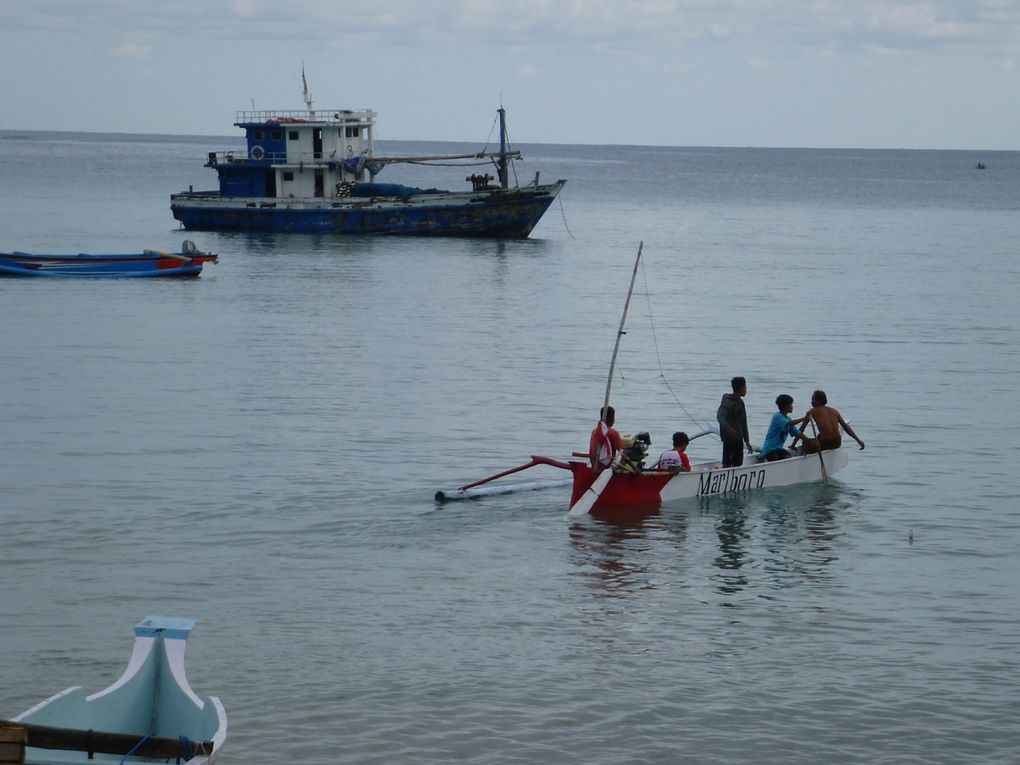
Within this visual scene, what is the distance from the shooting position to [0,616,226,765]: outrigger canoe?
31.8 feet

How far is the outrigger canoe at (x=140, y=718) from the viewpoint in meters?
9.70

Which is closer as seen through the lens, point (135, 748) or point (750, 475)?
point (135, 748)

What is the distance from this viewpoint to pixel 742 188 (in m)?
172

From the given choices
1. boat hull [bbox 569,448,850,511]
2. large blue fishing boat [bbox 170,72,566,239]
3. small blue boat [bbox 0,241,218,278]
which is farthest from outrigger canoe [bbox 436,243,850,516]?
large blue fishing boat [bbox 170,72,566,239]

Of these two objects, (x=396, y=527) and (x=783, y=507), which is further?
(x=783, y=507)

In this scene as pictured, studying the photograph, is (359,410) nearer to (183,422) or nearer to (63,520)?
(183,422)

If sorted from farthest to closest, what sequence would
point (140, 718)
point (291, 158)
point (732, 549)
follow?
point (291, 158), point (732, 549), point (140, 718)

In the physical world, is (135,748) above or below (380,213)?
below

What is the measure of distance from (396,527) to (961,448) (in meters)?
12.1

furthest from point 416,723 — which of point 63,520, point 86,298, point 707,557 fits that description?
point 86,298

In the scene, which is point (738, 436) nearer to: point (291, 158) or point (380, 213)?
point (380, 213)

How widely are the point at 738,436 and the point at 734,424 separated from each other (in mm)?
207

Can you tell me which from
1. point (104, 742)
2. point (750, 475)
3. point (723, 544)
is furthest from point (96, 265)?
point (104, 742)

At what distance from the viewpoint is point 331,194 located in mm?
67938
